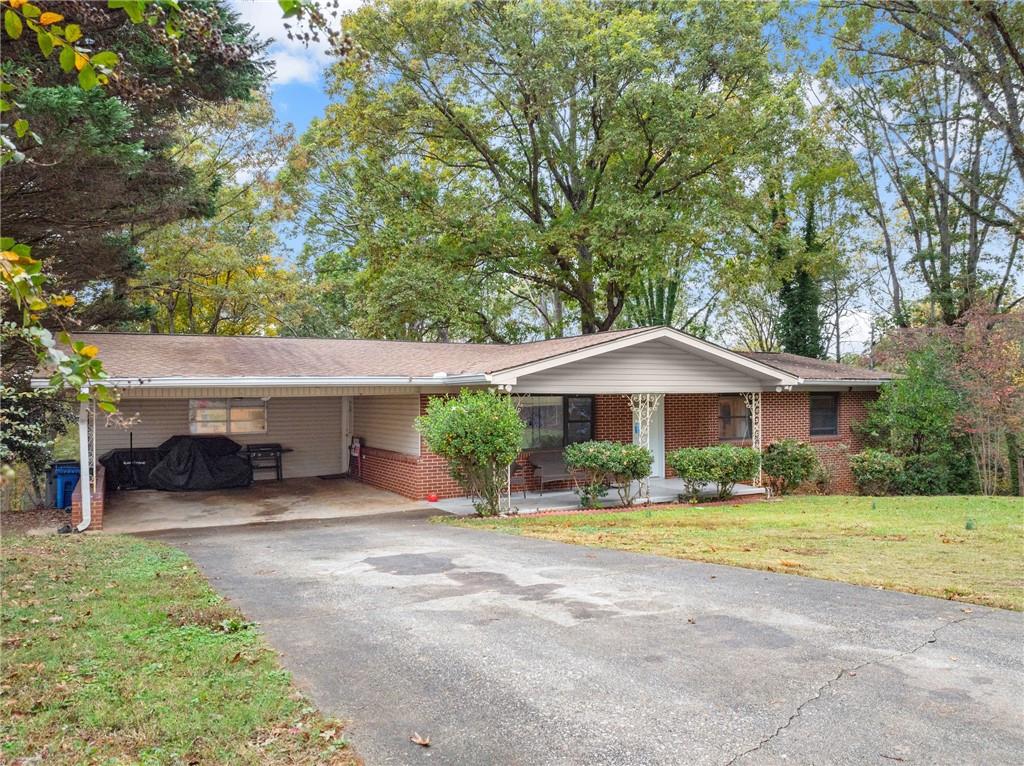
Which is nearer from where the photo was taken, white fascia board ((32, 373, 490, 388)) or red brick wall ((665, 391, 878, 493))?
white fascia board ((32, 373, 490, 388))

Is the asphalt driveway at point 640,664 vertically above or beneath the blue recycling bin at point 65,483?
beneath

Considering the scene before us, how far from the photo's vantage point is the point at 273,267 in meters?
25.7

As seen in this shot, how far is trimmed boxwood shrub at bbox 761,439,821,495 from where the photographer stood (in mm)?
15906

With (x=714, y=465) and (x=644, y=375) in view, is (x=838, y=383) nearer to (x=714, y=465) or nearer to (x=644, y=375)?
(x=714, y=465)

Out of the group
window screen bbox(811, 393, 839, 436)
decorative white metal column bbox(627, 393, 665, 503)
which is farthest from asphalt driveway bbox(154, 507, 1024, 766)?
window screen bbox(811, 393, 839, 436)

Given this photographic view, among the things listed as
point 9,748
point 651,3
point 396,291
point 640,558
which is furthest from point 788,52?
point 9,748

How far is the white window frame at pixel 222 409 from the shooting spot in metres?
16.3

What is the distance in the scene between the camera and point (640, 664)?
14.8 feet

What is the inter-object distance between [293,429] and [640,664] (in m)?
14.6

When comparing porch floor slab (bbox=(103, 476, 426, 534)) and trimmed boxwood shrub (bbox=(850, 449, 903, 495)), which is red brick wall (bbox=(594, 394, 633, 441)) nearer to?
porch floor slab (bbox=(103, 476, 426, 534))

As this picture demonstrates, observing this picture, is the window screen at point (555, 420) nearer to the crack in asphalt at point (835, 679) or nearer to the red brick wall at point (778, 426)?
the red brick wall at point (778, 426)

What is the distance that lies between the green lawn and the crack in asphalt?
3.47 ft

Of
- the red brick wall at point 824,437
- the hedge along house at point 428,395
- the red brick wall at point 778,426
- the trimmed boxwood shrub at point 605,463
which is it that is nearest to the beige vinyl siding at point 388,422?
the hedge along house at point 428,395

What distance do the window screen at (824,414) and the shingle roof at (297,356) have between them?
108 cm
